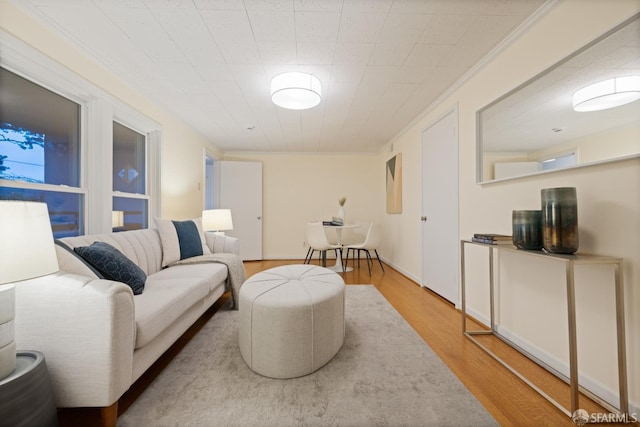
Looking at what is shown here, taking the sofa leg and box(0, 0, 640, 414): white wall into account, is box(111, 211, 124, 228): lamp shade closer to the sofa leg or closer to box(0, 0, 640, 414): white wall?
box(0, 0, 640, 414): white wall

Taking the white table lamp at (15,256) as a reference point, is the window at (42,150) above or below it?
above

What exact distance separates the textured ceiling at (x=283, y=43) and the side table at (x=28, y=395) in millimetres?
2037

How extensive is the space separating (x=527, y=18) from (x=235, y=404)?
3.00m

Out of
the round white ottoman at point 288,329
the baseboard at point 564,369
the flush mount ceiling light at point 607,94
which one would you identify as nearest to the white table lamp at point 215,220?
the round white ottoman at point 288,329

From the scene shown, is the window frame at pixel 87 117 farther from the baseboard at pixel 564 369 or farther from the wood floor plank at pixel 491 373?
the baseboard at pixel 564 369

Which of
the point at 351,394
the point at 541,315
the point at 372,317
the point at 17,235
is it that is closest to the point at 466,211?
the point at 541,315

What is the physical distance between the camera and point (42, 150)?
1815 millimetres

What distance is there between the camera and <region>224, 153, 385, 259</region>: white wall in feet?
17.3

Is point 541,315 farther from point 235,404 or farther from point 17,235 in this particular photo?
point 17,235

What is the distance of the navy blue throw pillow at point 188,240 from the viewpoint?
2645 millimetres

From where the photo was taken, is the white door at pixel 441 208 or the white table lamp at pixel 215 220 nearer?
the white door at pixel 441 208

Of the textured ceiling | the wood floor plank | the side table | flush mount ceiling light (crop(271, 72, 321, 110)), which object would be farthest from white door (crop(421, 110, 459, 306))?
the side table

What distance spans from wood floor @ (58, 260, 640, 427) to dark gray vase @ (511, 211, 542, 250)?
2.63 feet

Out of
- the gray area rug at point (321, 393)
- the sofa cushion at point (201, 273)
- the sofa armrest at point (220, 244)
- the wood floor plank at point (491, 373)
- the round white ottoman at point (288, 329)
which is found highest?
the sofa armrest at point (220, 244)
